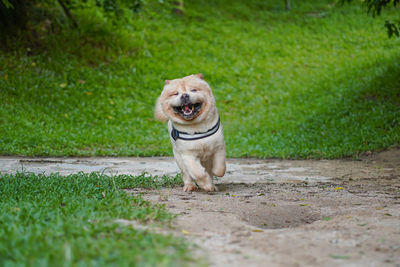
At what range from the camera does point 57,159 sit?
28.5 feet

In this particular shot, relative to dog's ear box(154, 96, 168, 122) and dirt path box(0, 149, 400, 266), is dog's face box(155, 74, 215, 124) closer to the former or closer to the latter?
dog's ear box(154, 96, 168, 122)

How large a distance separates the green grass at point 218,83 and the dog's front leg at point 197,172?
437cm

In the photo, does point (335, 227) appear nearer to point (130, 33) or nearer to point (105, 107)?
point (105, 107)

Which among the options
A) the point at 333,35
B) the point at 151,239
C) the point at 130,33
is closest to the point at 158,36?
the point at 130,33

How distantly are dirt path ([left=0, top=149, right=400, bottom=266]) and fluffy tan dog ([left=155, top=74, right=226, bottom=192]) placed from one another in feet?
1.04

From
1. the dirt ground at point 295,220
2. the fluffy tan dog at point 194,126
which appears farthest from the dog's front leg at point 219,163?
the dirt ground at point 295,220

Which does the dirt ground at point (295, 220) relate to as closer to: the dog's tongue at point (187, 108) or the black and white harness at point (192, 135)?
the black and white harness at point (192, 135)

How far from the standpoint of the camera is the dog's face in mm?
5133

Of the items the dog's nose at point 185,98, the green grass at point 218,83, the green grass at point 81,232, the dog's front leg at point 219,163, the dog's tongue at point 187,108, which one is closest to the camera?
the green grass at point 81,232

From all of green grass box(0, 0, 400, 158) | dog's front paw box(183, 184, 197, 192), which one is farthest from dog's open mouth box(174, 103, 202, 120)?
green grass box(0, 0, 400, 158)

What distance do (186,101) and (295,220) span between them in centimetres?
179

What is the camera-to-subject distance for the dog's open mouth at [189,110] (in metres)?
5.19

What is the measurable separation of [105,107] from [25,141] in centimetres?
366

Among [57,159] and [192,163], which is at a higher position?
[192,163]
